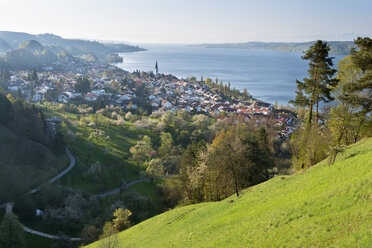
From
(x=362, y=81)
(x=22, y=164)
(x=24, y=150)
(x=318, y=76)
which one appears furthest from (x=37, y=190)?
(x=362, y=81)

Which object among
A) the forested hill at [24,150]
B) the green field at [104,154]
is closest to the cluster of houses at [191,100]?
the green field at [104,154]

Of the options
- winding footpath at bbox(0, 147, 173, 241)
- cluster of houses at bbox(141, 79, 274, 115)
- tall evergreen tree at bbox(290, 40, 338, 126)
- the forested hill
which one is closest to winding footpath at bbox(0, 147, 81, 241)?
winding footpath at bbox(0, 147, 173, 241)

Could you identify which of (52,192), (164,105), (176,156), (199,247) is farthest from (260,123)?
(199,247)

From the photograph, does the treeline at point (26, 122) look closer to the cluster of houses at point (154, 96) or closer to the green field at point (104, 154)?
the green field at point (104, 154)

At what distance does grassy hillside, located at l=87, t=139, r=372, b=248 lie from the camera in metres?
9.22

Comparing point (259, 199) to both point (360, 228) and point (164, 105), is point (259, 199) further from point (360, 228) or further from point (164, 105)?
point (164, 105)

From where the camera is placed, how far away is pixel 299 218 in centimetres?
1117

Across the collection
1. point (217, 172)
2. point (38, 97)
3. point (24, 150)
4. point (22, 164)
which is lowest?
point (22, 164)

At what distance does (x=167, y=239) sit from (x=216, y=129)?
59954mm

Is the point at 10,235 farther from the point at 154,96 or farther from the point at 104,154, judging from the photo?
the point at 154,96

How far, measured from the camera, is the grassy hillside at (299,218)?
30.2 feet

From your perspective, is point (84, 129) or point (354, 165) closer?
point (354, 165)

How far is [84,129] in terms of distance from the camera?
7844cm

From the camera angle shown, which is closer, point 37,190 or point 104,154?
point 37,190
